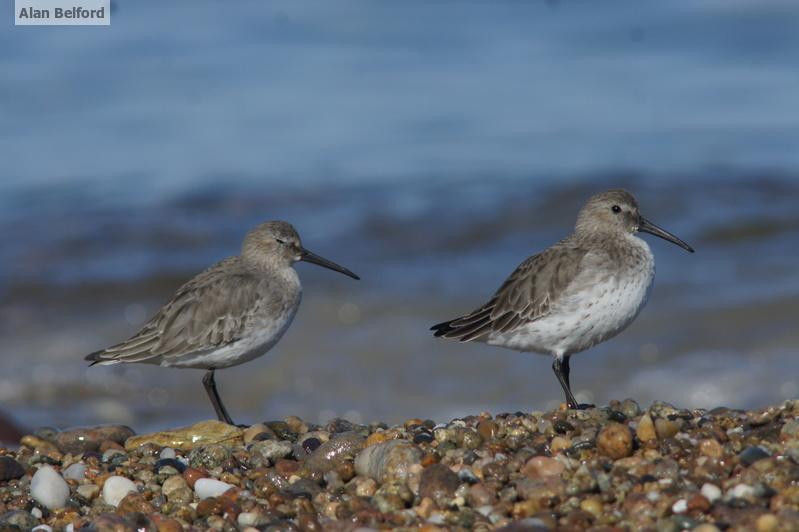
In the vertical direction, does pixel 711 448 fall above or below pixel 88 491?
above

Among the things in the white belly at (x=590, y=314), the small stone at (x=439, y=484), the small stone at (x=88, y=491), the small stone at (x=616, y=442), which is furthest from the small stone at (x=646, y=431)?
the small stone at (x=88, y=491)

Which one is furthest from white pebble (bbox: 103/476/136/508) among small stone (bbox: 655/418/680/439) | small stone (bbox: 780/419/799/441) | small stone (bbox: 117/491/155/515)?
small stone (bbox: 780/419/799/441)

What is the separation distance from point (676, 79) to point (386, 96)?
450cm

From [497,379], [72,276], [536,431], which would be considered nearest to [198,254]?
[72,276]

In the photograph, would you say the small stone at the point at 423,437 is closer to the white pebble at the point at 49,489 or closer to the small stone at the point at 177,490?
the small stone at the point at 177,490

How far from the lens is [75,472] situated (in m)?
5.76

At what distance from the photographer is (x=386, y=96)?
60.0 ft

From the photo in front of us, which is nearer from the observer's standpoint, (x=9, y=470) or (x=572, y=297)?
(x=9, y=470)

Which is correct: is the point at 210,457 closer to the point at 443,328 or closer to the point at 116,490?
the point at 116,490

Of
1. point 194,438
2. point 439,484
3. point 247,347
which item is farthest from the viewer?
point 247,347

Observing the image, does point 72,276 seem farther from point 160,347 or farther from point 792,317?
point 792,317

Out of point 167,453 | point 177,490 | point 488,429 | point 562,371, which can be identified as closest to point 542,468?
point 488,429

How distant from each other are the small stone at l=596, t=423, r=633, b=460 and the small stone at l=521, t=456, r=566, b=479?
0.22 meters

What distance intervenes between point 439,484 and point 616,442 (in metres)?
0.76
